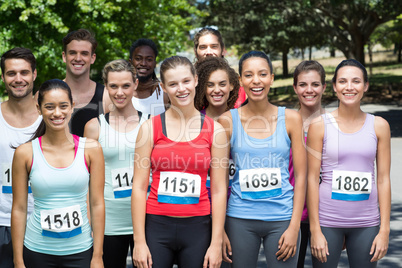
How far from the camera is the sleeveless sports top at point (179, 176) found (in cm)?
309

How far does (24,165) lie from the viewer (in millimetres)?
3084

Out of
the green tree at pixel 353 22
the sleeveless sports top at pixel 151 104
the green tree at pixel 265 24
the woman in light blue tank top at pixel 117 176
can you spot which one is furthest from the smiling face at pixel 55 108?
the green tree at pixel 265 24

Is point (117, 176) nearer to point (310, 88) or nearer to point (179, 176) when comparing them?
point (179, 176)

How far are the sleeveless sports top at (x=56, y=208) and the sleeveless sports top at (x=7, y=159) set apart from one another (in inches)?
23.2

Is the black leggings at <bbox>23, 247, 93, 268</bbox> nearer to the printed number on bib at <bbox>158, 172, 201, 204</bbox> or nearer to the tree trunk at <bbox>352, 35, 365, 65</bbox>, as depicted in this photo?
the printed number on bib at <bbox>158, 172, 201, 204</bbox>

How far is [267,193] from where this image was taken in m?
3.28

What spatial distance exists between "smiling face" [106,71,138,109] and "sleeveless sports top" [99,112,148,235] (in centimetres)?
30

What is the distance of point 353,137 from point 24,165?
7.33ft

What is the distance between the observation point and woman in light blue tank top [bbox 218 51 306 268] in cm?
327

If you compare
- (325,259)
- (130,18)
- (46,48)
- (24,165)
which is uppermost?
(130,18)

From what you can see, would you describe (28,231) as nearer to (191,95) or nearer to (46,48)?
(191,95)

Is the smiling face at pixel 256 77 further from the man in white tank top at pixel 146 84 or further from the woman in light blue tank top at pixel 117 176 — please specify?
the man in white tank top at pixel 146 84

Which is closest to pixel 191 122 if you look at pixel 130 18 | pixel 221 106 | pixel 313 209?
pixel 221 106

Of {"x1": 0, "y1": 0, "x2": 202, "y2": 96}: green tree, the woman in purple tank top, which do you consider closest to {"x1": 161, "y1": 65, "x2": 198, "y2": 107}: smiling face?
the woman in purple tank top
